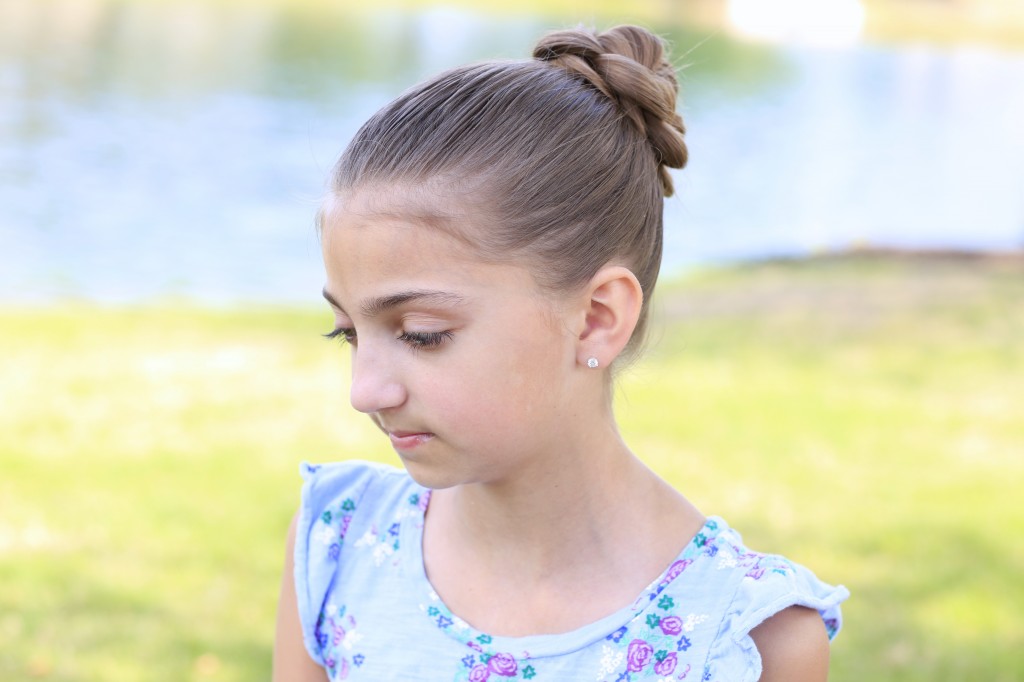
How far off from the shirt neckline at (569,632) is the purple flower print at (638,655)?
0.03 metres

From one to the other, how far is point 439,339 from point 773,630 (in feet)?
1.99

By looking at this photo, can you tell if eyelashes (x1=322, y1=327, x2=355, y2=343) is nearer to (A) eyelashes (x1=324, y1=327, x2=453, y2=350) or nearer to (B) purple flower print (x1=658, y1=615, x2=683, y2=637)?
(A) eyelashes (x1=324, y1=327, x2=453, y2=350)

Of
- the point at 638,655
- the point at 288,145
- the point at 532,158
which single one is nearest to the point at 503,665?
the point at 638,655

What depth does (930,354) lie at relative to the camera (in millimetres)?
7027

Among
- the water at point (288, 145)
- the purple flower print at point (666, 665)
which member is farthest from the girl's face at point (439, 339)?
the water at point (288, 145)

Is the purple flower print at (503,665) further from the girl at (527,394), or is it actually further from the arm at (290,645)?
the arm at (290,645)

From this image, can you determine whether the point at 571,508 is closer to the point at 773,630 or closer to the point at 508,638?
the point at 508,638

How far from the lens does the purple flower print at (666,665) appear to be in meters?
1.72

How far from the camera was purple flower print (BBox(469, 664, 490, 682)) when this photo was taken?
1.78 m

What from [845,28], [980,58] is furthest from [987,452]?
[845,28]

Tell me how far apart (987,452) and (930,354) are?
158 cm

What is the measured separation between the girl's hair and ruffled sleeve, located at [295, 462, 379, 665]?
55 cm

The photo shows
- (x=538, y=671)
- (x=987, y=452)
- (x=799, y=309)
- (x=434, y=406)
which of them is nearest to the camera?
(x=434, y=406)

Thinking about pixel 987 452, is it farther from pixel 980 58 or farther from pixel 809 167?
pixel 980 58
